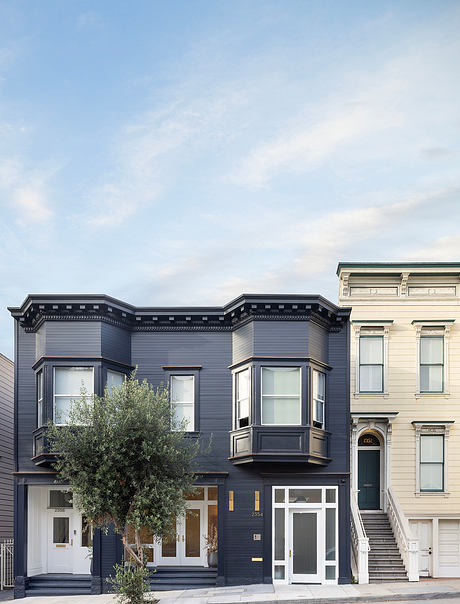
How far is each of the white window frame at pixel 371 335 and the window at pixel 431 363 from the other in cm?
128

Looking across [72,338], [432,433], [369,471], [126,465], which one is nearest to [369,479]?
[369,471]

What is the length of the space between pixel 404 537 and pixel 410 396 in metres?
5.00

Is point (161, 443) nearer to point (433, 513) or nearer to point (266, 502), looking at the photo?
point (266, 502)

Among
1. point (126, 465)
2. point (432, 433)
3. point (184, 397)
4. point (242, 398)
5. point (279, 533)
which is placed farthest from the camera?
point (432, 433)

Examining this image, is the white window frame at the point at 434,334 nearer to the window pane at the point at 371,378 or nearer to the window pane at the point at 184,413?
the window pane at the point at 371,378

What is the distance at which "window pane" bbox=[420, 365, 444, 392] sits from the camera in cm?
2503

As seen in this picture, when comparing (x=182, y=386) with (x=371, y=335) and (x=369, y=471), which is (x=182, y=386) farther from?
(x=369, y=471)

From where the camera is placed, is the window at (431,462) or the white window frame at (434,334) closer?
the window at (431,462)

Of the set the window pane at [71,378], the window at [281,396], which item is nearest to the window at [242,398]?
the window at [281,396]

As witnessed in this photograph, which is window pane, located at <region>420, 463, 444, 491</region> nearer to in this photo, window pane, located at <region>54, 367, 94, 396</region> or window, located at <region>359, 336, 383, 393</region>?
window, located at <region>359, 336, 383, 393</region>

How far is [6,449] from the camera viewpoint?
28.2 m

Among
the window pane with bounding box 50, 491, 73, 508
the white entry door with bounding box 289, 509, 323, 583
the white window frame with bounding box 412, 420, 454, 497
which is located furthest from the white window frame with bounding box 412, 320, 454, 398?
the window pane with bounding box 50, 491, 73, 508

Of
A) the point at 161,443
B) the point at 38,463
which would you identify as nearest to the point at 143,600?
the point at 161,443

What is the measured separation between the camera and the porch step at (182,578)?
71.8 ft
